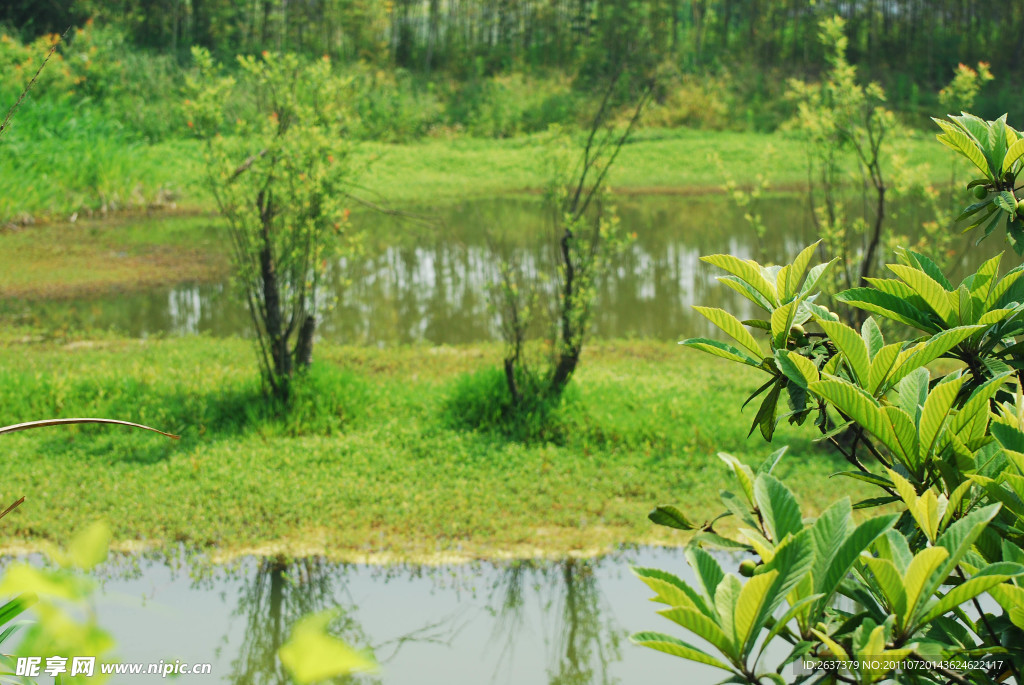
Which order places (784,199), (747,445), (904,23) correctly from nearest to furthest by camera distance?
(747,445), (784,199), (904,23)

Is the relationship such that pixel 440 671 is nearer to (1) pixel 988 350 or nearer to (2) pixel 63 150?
(1) pixel 988 350

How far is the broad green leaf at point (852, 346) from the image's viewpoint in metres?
1.04

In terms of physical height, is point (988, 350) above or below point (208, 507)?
above

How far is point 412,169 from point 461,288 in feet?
27.3

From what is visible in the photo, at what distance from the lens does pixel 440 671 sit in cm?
298

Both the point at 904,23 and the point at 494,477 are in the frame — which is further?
the point at 904,23

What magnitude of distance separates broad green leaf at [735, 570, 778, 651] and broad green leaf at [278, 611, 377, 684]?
1.51 feet

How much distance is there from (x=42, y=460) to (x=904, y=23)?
87.4 feet

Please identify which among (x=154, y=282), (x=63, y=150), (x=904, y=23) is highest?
(x=904, y=23)

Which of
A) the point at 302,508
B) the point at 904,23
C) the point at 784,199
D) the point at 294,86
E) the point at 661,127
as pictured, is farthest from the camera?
the point at 904,23

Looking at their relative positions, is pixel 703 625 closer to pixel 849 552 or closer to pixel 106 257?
pixel 849 552

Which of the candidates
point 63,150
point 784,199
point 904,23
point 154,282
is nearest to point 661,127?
point 784,199

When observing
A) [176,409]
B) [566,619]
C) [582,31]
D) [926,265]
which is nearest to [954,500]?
[926,265]

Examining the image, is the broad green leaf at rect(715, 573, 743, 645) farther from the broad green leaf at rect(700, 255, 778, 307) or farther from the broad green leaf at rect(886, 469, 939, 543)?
the broad green leaf at rect(700, 255, 778, 307)
